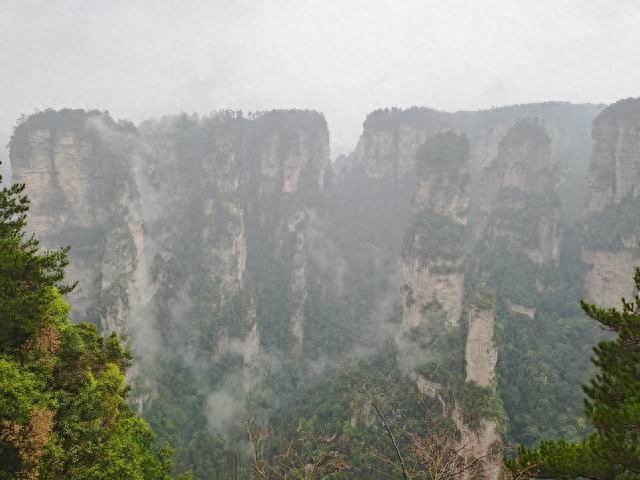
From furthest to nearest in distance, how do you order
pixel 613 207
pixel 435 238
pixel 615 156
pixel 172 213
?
pixel 172 213 < pixel 615 156 < pixel 613 207 < pixel 435 238

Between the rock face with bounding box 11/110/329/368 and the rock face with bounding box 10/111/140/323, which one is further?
the rock face with bounding box 11/110/329/368

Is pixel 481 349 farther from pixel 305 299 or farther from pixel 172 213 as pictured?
pixel 172 213

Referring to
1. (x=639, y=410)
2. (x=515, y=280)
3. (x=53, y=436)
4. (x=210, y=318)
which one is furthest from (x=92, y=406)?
(x=515, y=280)

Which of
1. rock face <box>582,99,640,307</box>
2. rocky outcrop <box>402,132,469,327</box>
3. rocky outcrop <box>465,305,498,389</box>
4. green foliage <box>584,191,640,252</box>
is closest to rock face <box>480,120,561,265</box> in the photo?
rock face <box>582,99,640,307</box>

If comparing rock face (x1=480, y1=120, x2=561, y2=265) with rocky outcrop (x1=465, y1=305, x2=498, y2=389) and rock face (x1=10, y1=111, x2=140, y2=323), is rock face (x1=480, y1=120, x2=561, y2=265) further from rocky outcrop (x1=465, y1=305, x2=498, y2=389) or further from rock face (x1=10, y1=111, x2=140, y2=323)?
rock face (x1=10, y1=111, x2=140, y2=323)

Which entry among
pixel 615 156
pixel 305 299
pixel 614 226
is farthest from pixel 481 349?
pixel 615 156

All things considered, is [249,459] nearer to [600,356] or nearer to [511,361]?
[511,361]
